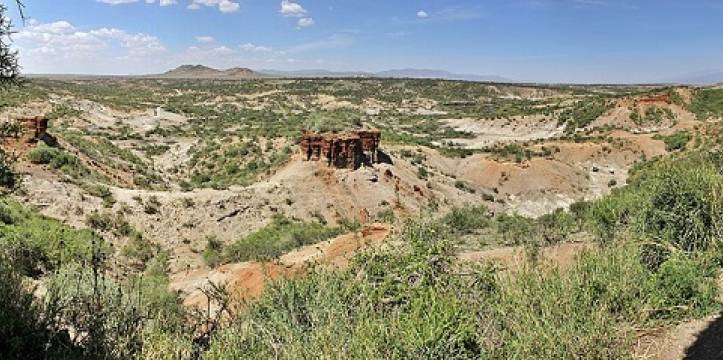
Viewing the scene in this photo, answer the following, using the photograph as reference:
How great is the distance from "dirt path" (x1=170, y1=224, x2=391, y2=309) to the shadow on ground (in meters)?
8.52

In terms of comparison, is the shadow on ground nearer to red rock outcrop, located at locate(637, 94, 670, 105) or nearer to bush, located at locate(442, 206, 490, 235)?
bush, located at locate(442, 206, 490, 235)

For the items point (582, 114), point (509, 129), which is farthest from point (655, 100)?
point (509, 129)

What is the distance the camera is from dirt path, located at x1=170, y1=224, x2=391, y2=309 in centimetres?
1738

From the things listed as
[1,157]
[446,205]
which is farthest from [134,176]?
[1,157]

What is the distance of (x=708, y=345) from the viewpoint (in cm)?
1057

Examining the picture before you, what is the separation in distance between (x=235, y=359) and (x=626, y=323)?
581 centimetres

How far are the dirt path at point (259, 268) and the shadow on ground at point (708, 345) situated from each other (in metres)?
8.52

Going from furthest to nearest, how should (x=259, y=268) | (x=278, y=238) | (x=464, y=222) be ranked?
1. (x=464, y=222)
2. (x=278, y=238)
3. (x=259, y=268)

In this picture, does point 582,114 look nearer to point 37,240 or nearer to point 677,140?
point 677,140

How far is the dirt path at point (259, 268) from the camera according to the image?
57.0 ft

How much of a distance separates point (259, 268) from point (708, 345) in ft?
39.8

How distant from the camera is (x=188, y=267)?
24.2m

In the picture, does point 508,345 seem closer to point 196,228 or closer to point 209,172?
point 196,228

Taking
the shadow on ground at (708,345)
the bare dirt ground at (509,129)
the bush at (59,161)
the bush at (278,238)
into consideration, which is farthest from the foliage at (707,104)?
the shadow on ground at (708,345)
